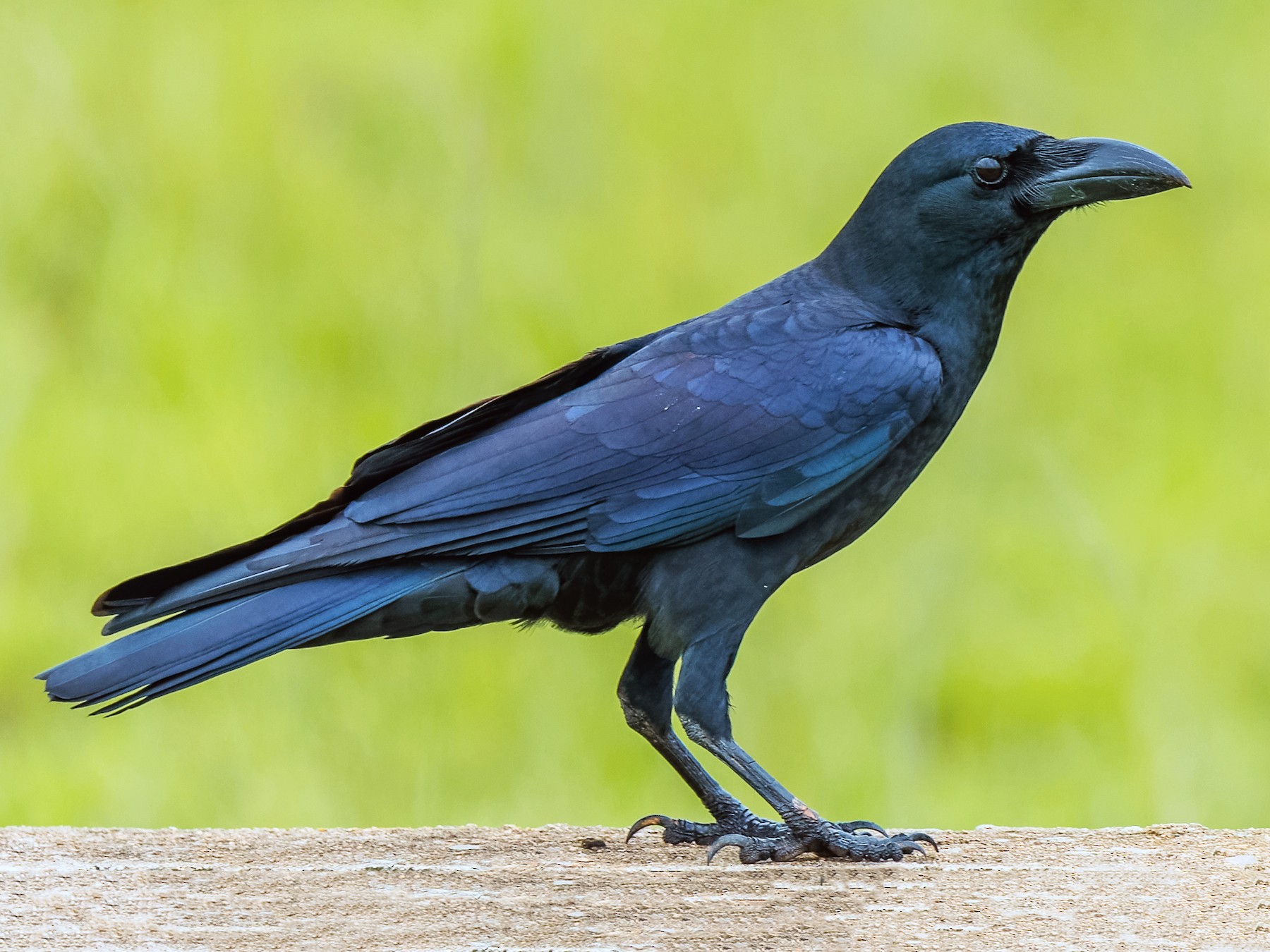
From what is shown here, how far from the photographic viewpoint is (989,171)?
455cm

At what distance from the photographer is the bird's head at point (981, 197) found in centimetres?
451

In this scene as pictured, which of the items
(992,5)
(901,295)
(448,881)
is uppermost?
(992,5)

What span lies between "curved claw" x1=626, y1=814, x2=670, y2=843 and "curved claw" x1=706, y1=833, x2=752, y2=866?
264 millimetres

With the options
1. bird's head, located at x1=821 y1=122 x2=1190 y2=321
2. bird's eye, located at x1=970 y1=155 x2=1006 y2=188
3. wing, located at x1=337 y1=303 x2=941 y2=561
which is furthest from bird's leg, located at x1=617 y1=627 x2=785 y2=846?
bird's eye, located at x1=970 y1=155 x2=1006 y2=188

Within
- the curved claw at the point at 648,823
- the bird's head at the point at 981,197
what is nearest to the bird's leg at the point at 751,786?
the curved claw at the point at 648,823

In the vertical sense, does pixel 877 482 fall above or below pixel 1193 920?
above

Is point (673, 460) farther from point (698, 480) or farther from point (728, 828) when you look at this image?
point (728, 828)

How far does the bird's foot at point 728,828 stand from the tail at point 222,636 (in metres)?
1.10

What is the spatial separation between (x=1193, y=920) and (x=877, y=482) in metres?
1.40

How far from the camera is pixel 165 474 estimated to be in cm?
812

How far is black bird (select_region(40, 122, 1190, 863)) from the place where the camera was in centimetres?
423

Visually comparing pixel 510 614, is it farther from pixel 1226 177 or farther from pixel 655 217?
pixel 1226 177

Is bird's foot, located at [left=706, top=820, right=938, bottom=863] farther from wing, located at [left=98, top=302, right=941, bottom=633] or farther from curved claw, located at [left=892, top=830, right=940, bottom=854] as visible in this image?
wing, located at [left=98, top=302, right=941, bottom=633]

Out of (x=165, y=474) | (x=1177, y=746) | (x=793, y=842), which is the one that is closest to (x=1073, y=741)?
(x=1177, y=746)
